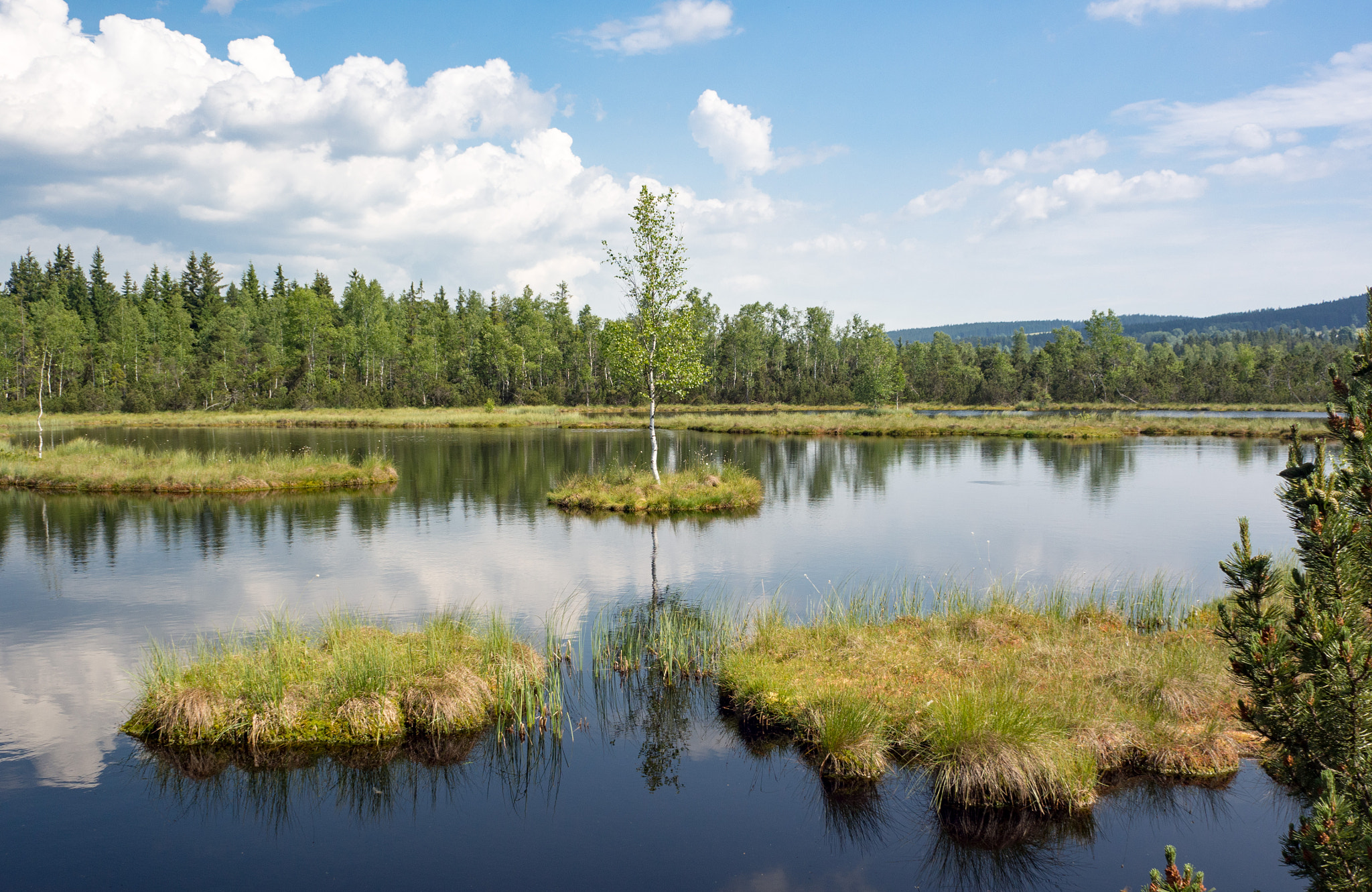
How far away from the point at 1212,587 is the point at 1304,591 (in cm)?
1800

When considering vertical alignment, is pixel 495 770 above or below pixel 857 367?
below

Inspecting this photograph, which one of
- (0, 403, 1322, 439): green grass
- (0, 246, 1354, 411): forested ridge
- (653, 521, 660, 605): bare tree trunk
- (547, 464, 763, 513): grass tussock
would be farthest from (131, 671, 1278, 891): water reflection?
(0, 246, 1354, 411): forested ridge

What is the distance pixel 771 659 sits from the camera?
42.3 feet

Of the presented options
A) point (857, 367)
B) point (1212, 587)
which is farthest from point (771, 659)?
point (857, 367)

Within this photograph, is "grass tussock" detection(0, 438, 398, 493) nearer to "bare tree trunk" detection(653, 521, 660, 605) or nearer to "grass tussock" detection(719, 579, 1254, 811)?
"bare tree trunk" detection(653, 521, 660, 605)

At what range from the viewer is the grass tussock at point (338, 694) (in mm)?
11039

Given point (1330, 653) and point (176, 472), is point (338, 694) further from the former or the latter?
point (176, 472)

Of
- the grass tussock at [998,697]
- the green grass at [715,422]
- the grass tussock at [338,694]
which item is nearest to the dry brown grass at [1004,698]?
the grass tussock at [998,697]

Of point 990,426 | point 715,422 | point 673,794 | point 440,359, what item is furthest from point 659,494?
point 440,359

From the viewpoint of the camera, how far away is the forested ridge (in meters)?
93.7

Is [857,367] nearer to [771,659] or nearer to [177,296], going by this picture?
[177,296]

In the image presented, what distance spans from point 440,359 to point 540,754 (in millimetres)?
107049

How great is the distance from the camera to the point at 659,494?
30891 millimetres

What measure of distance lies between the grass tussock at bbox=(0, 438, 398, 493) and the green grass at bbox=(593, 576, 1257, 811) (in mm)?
26317
